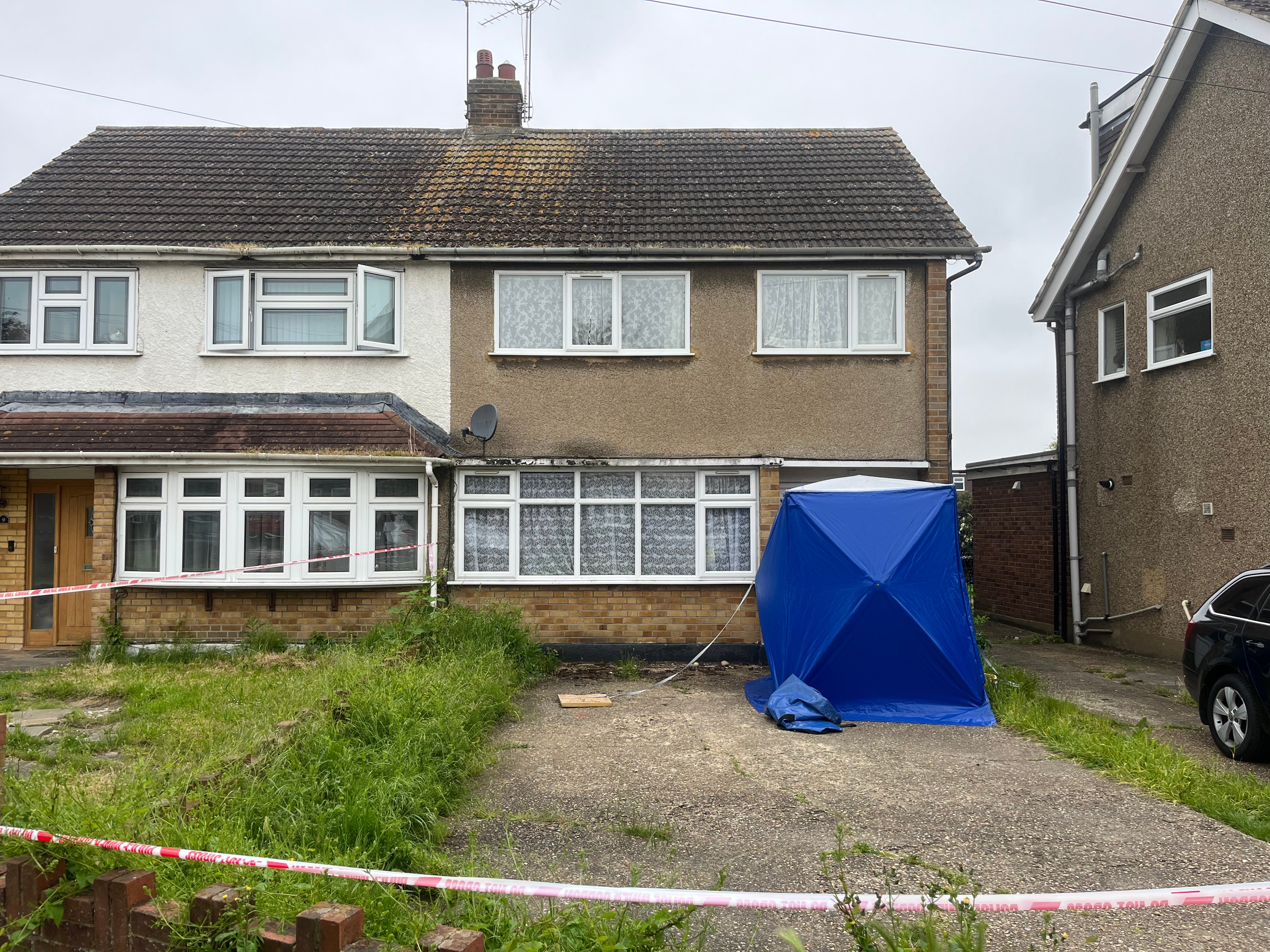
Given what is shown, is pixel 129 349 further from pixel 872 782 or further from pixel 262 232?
pixel 872 782

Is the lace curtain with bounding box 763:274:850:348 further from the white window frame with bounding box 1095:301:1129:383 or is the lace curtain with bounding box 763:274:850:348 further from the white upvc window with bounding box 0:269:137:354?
the white upvc window with bounding box 0:269:137:354

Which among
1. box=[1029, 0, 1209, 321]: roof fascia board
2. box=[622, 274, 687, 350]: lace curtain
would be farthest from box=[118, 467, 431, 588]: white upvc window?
box=[1029, 0, 1209, 321]: roof fascia board

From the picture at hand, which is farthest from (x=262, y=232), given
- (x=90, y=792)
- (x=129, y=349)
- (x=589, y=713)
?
(x=90, y=792)

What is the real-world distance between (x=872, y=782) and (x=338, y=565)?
672cm

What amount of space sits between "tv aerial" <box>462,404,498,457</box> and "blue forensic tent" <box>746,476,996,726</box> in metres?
3.96

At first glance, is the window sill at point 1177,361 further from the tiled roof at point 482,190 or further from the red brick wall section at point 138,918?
the red brick wall section at point 138,918

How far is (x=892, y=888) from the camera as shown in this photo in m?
3.92

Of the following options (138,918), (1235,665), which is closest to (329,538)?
(138,918)

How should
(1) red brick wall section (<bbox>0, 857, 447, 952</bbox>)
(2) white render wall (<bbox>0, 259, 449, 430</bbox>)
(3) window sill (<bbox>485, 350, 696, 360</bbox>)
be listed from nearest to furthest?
(1) red brick wall section (<bbox>0, 857, 447, 952</bbox>) < (3) window sill (<bbox>485, 350, 696, 360</bbox>) < (2) white render wall (<bbox>0, 259, 449, 430</bbox>)

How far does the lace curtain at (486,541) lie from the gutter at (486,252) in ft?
10.1

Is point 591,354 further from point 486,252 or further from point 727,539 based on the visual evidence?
point 727,539

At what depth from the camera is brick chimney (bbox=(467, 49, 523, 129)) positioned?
13.5 metres

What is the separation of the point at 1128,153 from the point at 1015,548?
6224 mm

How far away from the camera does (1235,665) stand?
20.1 feet
